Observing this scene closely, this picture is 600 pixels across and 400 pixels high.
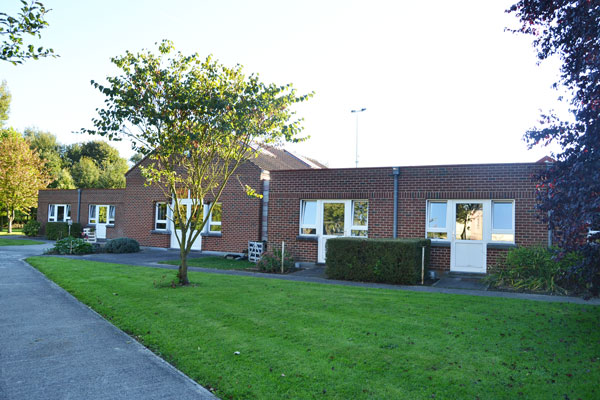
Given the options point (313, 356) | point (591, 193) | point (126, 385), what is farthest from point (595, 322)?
point (126, 385)

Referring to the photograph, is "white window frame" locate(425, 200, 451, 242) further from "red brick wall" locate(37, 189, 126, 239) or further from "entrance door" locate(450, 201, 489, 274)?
"red brick wall" locate(37, 189, 126, 239)

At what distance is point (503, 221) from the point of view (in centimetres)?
1279

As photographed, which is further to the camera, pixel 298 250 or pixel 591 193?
pixel 298 250

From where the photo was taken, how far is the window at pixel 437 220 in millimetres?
13501

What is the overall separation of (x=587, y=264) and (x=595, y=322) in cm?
177

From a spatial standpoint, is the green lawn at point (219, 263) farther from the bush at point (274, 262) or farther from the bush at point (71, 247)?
the bush at point (71, 247)

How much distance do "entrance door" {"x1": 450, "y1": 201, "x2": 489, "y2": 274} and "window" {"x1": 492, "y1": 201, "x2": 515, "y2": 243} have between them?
31 centimetres

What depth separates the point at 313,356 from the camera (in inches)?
203

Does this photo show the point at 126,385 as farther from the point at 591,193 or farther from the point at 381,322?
the point at 591,193

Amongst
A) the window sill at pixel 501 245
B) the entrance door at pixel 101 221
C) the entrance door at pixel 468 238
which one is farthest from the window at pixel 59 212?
the window sill at pixel 501 245

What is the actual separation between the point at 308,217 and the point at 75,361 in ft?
36.3

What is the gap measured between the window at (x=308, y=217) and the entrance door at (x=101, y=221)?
55.5 feet

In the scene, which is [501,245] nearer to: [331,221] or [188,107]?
[331,221]

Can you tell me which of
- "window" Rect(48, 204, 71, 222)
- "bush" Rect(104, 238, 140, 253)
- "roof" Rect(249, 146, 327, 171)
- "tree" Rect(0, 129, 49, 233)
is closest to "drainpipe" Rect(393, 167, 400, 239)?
"roof" Rect(249, 146, 327, 171)
